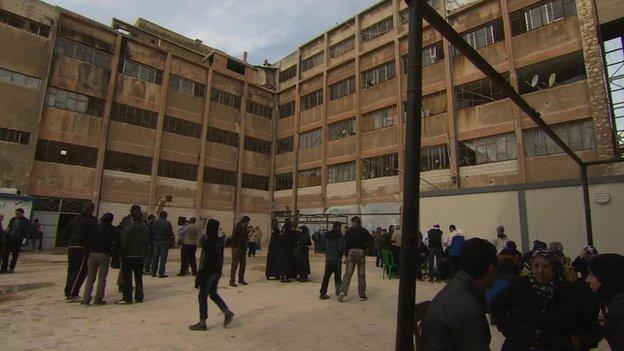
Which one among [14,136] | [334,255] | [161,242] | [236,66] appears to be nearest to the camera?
[334,255]

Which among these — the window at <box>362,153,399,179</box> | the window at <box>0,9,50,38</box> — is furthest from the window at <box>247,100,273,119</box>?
the window at <box>0,9,50,38</box>

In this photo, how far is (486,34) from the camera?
23328 millimetres

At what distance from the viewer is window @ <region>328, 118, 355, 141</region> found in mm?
30094

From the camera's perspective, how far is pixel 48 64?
80.0ft

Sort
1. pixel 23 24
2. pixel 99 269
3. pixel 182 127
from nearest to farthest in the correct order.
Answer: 1. pixel 99 269
2. pixel 23 24
3. pixel 182 127

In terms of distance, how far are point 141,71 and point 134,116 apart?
12.7ft

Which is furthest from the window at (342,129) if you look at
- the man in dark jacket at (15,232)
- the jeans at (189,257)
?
the man in dark jacket at (15,232)

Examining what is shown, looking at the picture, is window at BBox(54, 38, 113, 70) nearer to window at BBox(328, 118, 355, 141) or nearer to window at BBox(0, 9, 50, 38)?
window at BBox(0, 9, 50, 38)

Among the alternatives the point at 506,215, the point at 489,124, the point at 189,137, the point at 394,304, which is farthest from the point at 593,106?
the point at 189,137

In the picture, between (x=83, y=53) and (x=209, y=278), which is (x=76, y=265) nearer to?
(x=209, y=278)

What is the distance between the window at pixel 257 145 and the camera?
34.7 meters

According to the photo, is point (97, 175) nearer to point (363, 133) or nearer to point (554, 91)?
point (363, 133)

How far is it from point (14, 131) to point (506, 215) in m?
27.8

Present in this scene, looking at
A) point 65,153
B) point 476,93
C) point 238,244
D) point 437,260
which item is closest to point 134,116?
point 65,153
